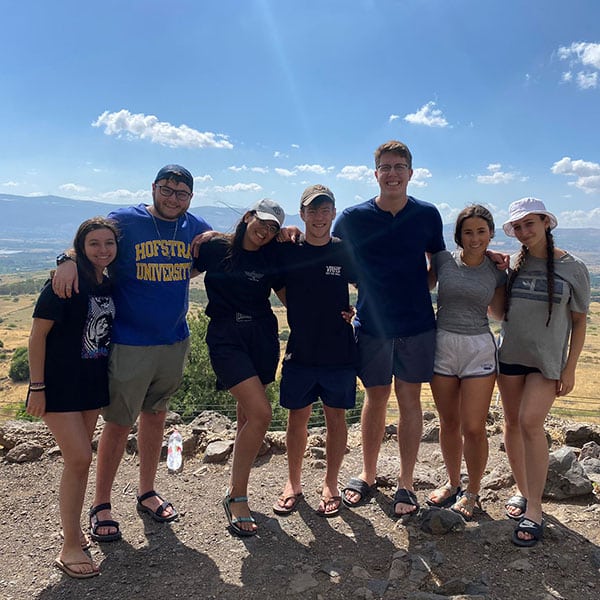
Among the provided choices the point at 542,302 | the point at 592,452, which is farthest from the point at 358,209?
the point at 592,452

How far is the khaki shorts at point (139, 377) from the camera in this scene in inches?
175

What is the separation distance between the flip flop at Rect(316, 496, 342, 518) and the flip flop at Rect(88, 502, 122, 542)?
1.97m

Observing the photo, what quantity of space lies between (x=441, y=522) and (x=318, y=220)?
3.09 m

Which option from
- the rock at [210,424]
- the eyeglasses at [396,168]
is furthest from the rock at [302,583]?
the eyeglasses at [396,168]

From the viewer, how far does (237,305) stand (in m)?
4.59

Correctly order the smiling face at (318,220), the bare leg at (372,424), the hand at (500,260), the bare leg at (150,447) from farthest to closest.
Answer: the bare leg at (372,424) < the bare leg at (150,447) < the hand at (500,260) < the smiling face at (318,220)

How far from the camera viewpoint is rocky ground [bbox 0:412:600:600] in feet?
12.8

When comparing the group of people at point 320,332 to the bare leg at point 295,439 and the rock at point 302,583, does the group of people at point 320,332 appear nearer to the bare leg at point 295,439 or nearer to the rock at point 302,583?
the bare leg at point 295,439

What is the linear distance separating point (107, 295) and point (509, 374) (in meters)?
3.76

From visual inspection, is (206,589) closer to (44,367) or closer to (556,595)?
(44,367)

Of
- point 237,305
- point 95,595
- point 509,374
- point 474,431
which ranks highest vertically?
point 237,305

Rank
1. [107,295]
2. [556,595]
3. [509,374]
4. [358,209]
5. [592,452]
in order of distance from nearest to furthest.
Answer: [556,595]
[107,295]
[509,374]
[358,209]
[592,452]

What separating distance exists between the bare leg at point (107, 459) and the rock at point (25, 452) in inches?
96.3

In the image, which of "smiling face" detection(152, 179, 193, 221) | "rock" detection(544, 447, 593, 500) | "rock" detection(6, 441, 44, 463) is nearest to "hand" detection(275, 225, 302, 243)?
"smiling face" detection(152, 179, 193, 221)
